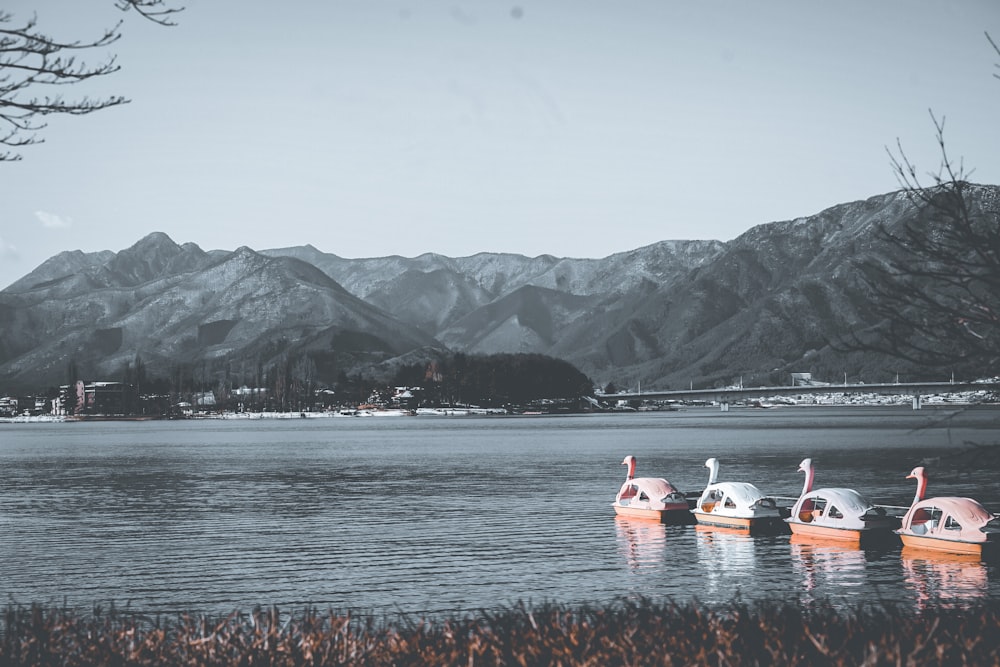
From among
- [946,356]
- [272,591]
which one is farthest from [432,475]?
[946,356]

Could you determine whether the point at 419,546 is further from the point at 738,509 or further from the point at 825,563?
the point at 825,563

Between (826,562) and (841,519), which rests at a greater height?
(841,519)

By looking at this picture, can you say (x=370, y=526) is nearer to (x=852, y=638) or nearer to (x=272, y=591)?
(x=272, y=591)

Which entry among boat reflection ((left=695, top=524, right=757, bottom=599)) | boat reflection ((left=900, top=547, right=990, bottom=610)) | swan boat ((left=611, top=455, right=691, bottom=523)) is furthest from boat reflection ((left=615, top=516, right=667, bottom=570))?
boat reflection ((left=900, top=547, right=990, bottom=610))

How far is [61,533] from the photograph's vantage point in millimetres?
60344

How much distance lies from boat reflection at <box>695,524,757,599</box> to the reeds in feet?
67.0

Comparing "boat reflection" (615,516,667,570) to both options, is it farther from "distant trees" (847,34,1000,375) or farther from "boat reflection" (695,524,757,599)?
"distant trees" (847,34,1000,375)

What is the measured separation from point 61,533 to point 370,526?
16905 mm

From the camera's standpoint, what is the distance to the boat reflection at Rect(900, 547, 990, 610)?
3791cm

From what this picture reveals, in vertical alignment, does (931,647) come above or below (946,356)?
below

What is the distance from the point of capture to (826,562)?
46.8 m

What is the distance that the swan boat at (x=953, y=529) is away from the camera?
1804 inches

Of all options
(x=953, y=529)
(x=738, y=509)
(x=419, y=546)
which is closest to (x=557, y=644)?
(x=953, y=529)

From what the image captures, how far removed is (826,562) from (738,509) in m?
10.7
